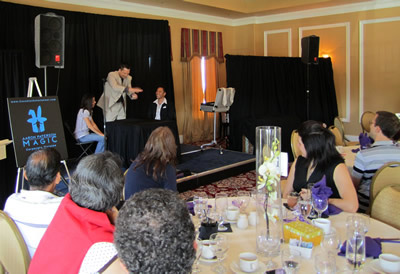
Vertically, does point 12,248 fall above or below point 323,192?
below

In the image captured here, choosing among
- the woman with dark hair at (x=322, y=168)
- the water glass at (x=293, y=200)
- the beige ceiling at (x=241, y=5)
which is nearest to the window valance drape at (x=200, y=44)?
the beige ceiling at (x=241, y=5)

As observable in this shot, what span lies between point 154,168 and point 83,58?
5018 millimetres

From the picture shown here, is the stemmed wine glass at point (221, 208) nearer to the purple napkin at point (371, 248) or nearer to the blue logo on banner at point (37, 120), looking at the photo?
the purple napkin at point (371, 248)

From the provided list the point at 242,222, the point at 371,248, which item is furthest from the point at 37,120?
the point at 371,248

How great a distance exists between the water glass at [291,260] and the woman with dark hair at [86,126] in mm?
5474

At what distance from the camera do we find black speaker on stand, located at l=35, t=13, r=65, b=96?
5.61 m

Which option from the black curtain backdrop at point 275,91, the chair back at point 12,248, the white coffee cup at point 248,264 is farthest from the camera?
the black curtain backdrop at point 275,91

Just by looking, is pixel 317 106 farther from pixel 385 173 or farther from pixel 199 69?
pixel 385 173

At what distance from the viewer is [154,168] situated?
9.92ft

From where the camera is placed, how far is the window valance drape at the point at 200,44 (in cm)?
959

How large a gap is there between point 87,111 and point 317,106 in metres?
5.40

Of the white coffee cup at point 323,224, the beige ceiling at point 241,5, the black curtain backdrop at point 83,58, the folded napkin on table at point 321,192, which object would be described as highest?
the beige ceiling at point 241,5

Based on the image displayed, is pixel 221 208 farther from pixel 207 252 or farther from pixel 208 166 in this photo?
pixel 208 166

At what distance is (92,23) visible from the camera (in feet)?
24.5
